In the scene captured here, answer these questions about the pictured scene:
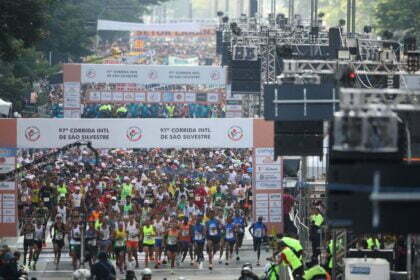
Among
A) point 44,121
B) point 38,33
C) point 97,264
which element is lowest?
point 97,264

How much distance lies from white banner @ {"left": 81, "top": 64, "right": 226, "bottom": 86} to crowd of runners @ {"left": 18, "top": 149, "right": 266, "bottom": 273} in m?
18.1

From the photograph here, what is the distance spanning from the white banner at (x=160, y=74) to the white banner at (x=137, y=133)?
27704 millimetres

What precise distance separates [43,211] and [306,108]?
34.2 feet

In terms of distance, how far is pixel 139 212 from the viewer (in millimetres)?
33188

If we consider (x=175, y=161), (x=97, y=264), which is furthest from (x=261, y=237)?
(x=175, y=161)

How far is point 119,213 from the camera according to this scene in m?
32.0

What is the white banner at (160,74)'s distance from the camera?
63.4 metres

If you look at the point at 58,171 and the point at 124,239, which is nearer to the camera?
the point at 124,239

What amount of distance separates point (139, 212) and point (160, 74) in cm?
3257

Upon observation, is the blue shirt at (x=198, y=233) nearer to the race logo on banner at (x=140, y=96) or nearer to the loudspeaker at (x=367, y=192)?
the loudspeaker at (x=367, y=192)

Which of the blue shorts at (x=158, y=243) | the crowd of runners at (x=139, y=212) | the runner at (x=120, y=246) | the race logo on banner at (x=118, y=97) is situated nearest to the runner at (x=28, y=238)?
the crowd of runners at (x=139, y=212)

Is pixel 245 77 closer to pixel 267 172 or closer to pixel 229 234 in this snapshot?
pixel 267 172

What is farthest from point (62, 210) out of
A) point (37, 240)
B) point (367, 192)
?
point (367, 192)

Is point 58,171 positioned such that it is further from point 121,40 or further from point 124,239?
point 121,40
